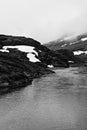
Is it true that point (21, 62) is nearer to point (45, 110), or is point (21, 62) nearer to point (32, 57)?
point (32, 57)

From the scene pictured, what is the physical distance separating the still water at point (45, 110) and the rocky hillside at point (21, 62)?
686 cm

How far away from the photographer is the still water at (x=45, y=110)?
29.8 metres

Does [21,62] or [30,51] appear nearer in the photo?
[21,62]

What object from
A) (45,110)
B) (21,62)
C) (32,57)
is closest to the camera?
(45,110)

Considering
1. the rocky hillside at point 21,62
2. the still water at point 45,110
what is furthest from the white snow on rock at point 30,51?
the still water at point 45,110

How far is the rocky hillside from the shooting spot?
5825 cm

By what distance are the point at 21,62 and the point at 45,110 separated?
43.6 metres

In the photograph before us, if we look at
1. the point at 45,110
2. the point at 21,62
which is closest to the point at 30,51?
the point at 21,62

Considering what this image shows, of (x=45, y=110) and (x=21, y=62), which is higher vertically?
(x=21, y=62)

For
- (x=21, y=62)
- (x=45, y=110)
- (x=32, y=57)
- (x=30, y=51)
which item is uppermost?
(x=30, y=51)

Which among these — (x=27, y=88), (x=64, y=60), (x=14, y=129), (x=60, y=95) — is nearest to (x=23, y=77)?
(x=27, y=88)

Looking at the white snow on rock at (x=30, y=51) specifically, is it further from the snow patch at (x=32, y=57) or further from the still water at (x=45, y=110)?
the still water at (x=45, y=110)

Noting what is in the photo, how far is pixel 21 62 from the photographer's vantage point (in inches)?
3105

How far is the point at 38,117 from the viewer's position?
33.0 meters
